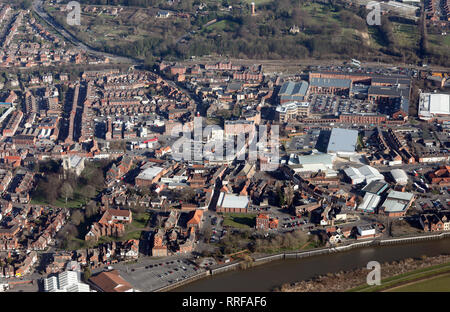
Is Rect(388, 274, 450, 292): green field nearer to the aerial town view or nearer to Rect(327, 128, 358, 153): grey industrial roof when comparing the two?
the aerial town view

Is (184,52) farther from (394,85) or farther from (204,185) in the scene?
(204,185)

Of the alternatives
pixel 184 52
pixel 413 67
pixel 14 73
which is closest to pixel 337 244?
pixel 413 67

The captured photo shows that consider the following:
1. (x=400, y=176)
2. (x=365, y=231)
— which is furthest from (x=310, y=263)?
(x=400, y=176)

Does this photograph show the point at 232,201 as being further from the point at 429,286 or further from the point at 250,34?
the point at 250,34

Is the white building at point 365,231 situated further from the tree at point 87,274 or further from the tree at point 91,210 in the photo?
the tree at point 91,210

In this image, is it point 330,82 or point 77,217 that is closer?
point 77,217

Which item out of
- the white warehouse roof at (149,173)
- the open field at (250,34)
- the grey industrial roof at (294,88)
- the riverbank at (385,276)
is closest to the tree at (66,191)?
the white warehouse roof at (149,173)
